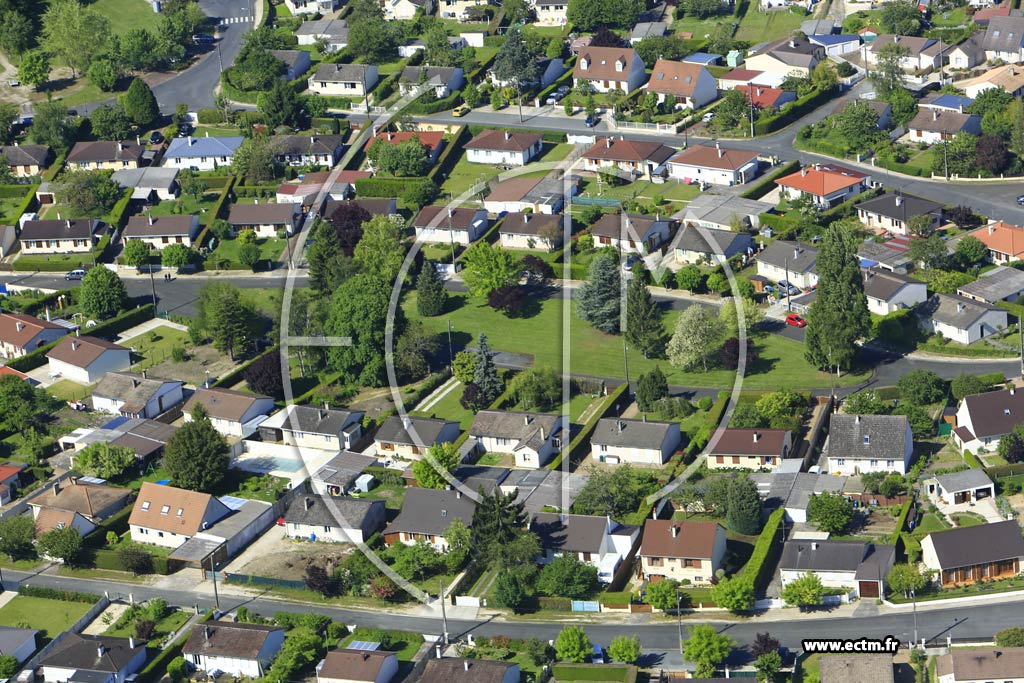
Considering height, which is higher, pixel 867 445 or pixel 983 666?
pixel 983 666

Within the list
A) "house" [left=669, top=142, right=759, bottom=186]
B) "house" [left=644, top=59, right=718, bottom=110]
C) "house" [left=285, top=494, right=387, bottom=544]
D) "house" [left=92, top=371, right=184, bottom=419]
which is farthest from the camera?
"house" [left=644, top=59, right=718, bottom=110]

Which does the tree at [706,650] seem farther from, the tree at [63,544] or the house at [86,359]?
the house at [86,359]

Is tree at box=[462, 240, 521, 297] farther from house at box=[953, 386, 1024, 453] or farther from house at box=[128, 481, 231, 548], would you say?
house at box=[953, 386, 1024, 453]

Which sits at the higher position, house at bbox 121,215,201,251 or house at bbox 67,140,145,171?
house at bbox 67,140,145,171

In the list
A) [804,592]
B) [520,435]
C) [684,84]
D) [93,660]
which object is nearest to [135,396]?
[520,435]

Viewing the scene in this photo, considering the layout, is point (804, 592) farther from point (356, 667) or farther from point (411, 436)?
point (411, 436)

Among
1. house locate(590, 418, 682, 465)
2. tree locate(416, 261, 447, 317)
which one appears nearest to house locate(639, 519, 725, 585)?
house locate(590, 418, 682, 465)

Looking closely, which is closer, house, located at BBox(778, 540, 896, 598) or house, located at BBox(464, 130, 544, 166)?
house, located at BBox(778, 540, 896, 598)

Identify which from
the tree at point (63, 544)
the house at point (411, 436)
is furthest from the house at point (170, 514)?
the house at point (411, 436)
